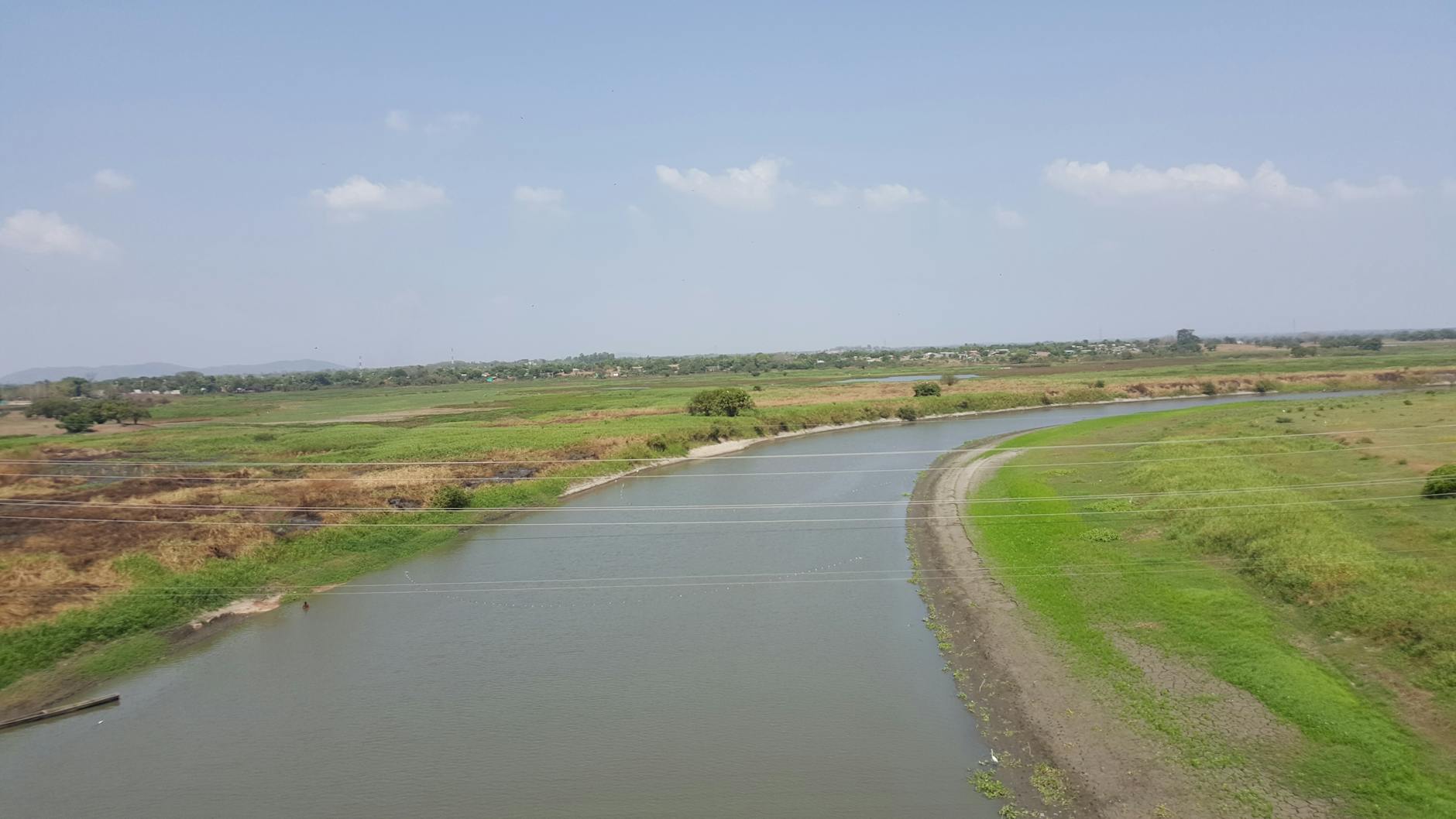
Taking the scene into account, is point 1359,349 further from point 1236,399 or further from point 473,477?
point 473,477

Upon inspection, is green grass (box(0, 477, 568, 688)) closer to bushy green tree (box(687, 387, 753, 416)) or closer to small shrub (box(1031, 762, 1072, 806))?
small shrub (box(1031, 762, 1072, 806))

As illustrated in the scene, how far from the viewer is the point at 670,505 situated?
36406 millimetres

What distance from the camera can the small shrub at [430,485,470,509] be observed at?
1356 inches

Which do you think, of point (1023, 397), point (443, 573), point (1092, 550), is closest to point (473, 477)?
point (443, 573)

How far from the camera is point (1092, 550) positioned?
24016 millimetres

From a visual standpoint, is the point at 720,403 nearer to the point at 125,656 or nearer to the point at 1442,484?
the point at 1442,484

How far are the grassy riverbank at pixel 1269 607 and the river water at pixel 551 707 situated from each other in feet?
12.8

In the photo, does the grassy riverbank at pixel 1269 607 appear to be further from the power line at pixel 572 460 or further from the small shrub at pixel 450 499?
the small shrub at pixel 450 499

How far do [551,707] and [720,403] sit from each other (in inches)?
1901

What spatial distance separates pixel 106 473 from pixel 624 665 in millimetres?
34483

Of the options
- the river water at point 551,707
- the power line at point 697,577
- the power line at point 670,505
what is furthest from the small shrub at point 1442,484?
the river water at point 551,707

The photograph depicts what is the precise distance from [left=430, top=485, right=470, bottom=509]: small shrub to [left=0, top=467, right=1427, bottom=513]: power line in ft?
0.96

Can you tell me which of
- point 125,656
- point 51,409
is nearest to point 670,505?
point 125,656

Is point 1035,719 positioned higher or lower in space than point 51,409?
lower
